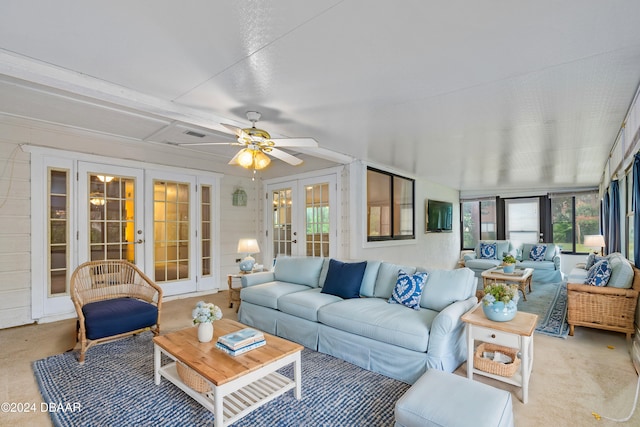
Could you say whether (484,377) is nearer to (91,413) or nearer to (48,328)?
(91,413)

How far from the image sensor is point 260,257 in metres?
6.31

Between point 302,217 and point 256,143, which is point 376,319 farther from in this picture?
point 302,217

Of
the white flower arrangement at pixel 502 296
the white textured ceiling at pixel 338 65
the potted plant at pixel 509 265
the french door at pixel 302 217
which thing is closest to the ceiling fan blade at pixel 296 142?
the white textured ceiling at pixel 338 65

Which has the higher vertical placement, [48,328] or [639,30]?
[639,30]

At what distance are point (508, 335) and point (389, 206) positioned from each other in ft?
12.3

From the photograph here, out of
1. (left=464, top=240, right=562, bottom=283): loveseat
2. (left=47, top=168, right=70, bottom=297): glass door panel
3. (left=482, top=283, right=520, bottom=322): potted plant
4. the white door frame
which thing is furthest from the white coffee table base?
(left=464, top=240, right=562, bottom=283): loveseat

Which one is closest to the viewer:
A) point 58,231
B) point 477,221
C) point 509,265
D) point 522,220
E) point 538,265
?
point 58,231

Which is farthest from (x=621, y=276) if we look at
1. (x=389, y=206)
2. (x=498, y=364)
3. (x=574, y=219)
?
(x=574, y=219)

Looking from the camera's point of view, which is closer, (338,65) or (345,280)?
(338,65)

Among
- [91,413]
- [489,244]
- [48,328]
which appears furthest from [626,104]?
[48,328]

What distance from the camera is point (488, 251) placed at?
748cm

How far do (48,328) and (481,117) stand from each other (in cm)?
540

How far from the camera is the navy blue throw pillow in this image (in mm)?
3393

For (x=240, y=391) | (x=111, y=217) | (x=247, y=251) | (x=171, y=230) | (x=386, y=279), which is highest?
(x=111, y=217)
